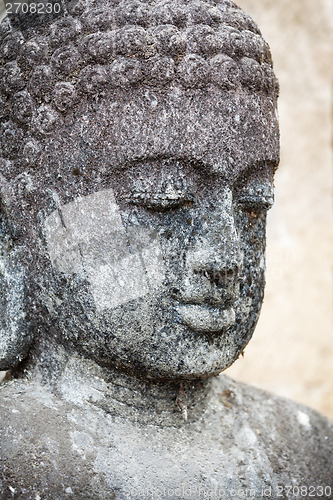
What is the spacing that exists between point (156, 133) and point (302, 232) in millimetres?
1438

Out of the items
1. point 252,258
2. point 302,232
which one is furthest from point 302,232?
point 252,258

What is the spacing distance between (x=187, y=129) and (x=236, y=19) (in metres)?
0.25

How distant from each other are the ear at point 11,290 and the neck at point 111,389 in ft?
0.19

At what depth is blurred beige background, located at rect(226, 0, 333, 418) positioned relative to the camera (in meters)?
2.61

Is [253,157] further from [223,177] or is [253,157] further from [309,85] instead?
[309,85]

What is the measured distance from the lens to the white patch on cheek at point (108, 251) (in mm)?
1366

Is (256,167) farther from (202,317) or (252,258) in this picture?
(202,317)

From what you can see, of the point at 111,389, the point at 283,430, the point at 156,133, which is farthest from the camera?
the point at 283,430

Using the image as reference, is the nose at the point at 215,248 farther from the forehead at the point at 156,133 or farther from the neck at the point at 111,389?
the neck at the point at 111,389

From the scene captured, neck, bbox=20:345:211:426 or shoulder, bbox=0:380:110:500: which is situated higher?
neck, bbox=20:345:211:426

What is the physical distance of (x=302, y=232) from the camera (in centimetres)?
268

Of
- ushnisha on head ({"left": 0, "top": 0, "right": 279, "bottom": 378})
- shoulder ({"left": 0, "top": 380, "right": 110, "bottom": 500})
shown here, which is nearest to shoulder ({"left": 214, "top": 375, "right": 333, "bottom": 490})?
ushnisha on head ({"left": 0, "top": 0, "right": 279, "bottom": 378})

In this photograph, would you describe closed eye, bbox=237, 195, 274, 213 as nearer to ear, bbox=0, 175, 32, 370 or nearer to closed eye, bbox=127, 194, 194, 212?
closed eye, bbox=127, 194, 194, 212

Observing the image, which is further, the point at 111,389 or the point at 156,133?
the point at 111,389
